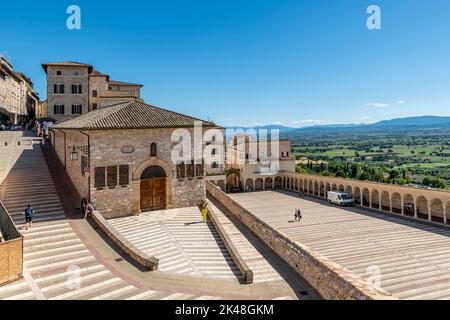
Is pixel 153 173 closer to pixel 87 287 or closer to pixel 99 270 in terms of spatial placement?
pixel 99 270

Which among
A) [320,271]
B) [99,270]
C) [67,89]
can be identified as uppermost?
[67,89]

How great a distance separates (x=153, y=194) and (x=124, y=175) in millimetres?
2672

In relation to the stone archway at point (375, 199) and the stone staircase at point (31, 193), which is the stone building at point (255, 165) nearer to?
the stone archway at point (375, 199)

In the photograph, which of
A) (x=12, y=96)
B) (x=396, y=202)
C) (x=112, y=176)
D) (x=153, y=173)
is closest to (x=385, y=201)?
(x=396, y=202)

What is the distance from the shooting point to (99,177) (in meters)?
20.2

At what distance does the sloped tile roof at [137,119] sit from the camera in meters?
20.6

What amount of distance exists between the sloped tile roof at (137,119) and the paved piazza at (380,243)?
37.6 feet

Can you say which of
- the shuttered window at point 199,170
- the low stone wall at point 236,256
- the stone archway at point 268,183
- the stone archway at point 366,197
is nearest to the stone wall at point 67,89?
the stone archway at point 268,183

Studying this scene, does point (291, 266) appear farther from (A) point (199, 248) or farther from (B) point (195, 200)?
(B) point (195, 200)

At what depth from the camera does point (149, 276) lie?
12703 mm
